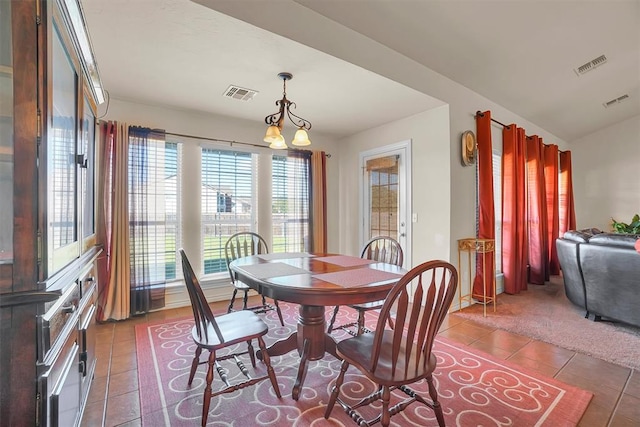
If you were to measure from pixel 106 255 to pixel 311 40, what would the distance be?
2928 millimetres

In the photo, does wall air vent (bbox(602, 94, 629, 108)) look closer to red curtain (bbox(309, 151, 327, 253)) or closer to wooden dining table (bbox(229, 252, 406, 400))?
red curtain (bbox(309, 151, 327, 253))

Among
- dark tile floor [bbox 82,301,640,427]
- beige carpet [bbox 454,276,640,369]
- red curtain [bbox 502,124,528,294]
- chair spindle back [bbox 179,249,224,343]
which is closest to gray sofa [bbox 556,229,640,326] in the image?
beige carpet [bbox 454,276,640,369]

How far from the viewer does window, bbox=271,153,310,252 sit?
14.1ft

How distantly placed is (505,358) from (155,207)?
3.78 m

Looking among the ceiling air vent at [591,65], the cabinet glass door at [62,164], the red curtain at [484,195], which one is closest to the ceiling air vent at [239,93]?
the cabinet glass door at [62,164]

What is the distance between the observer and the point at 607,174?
6.35 m

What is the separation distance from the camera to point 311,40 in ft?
7.50

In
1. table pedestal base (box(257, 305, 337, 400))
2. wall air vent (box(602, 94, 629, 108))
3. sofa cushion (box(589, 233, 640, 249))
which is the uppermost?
wall air vent (box(602, 94, 629, 108))

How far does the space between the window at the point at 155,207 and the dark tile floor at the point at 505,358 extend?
2.04ft

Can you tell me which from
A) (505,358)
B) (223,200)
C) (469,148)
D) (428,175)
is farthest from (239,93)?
(505,358)

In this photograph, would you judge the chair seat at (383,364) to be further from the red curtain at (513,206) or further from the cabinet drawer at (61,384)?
the red curtain at (513,206)

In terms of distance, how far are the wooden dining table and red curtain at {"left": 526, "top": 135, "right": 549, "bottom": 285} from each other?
152 inches

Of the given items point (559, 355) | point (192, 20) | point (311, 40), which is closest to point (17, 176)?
point (192, 20)

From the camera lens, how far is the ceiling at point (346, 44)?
207 centimetres
